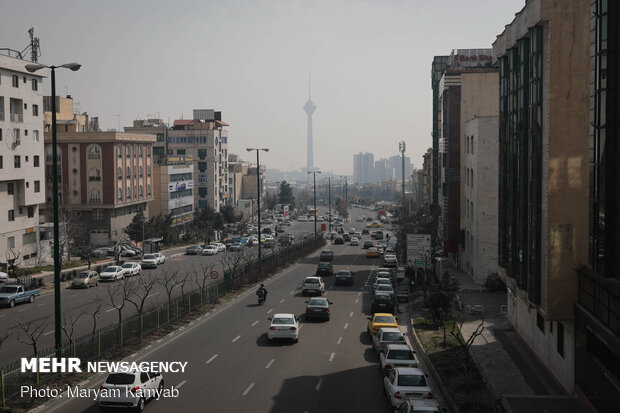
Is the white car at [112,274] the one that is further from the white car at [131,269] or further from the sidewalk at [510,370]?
the sidewalk at [510,370]

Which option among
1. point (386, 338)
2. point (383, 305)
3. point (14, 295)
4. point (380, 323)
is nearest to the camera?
point (386, 338)

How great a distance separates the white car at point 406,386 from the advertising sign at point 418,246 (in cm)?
2692

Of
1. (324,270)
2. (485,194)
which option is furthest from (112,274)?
(485,194)

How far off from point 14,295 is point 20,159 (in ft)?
82.5

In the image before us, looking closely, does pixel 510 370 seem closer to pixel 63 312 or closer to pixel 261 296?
pixel 261 296

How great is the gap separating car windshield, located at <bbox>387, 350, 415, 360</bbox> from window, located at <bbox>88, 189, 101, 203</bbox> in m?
68.5

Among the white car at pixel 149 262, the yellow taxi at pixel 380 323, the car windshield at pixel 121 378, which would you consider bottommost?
the white car at pixel 149 262

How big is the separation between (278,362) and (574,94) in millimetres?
14314

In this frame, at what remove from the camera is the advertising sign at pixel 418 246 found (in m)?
47.6

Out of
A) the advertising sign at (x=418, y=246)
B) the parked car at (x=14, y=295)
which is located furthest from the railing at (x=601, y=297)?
the parked car at (x=14, y=295)

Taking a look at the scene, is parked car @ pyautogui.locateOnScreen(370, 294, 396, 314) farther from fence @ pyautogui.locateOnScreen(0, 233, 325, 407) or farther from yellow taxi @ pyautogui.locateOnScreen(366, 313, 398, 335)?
fence @ pyautogui.locateOnScreen(0, 233, 325, 407)

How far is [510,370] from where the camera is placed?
83.8 feet

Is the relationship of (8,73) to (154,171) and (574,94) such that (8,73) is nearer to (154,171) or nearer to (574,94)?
(154,171)

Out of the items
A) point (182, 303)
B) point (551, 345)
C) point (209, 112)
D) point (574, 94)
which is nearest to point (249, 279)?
point (182, 303)
